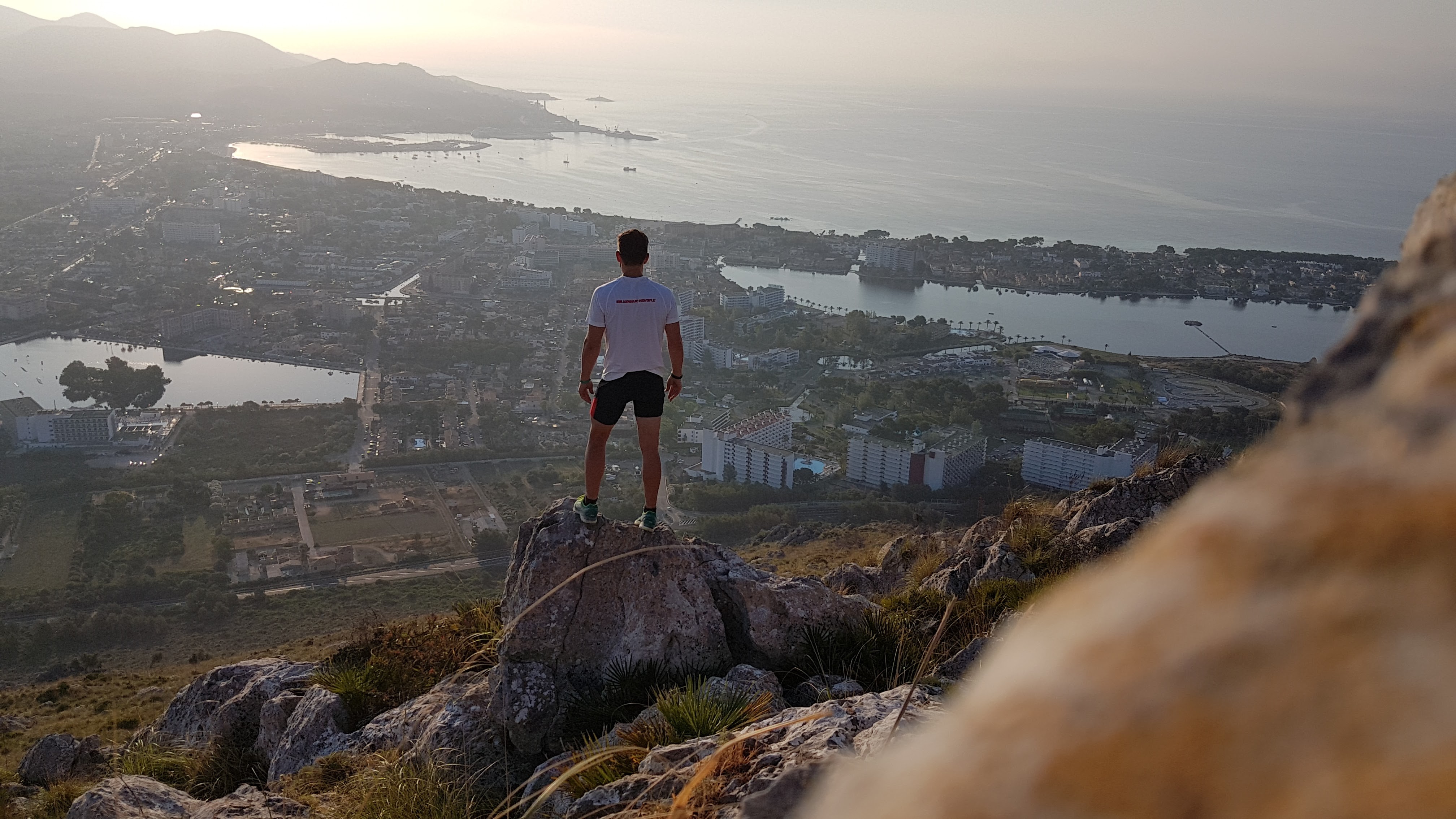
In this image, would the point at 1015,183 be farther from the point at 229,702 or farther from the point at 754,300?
the point at 229,702

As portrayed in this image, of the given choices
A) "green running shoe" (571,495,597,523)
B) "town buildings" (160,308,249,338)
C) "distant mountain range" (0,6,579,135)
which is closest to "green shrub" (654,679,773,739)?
"green running shoe" (571,495,597,523)

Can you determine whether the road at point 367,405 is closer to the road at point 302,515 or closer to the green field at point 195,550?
the road at point 302,515

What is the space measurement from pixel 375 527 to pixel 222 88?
8158cm

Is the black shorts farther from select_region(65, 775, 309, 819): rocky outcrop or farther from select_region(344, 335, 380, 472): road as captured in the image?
select_region(344, 335, 380, 472): road

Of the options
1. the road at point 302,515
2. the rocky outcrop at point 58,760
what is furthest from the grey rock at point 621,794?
the road at point 302,515

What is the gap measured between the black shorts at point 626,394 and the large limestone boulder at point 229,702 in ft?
5.93

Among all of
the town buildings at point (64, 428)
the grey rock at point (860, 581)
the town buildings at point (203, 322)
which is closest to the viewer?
the grey rock at point (860, 581)

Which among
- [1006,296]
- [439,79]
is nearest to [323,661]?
[1006,296]

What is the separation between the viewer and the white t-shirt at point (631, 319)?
123 inches

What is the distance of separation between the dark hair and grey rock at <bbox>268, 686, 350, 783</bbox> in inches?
72.8

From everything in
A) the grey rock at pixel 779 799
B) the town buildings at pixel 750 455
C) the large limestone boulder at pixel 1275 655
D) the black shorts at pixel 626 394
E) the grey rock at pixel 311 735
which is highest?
the large limestone boulder at pixel 1275 655

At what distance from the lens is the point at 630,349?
3.16 metres

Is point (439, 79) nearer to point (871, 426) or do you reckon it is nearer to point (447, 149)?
point (447, 149)

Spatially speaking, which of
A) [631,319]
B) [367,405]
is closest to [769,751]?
[631,319]
